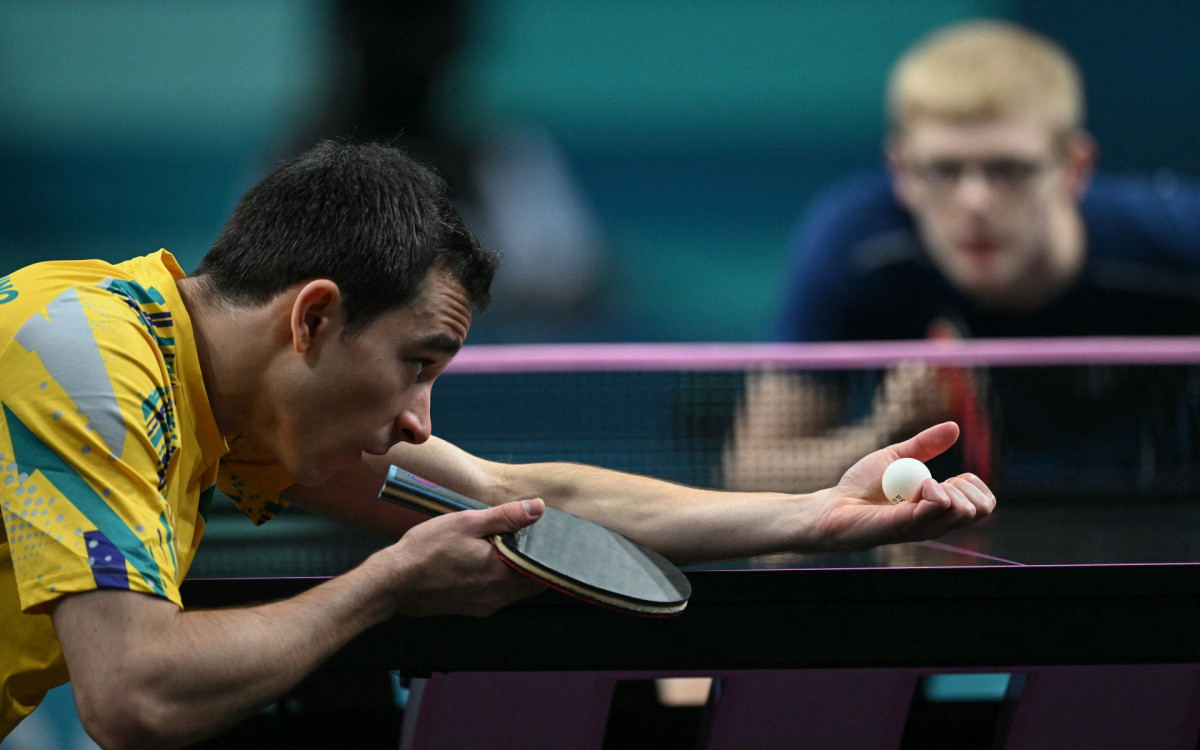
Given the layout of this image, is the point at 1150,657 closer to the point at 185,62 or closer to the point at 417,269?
the point at 417,269

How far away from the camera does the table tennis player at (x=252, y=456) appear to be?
1.46 m

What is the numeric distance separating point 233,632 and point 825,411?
3.33 meters

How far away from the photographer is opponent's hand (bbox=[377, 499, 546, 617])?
1614mm

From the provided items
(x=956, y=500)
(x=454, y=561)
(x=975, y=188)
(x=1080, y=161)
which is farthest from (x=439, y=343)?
(x=1080, y=161)

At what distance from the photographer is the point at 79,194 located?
681 centimetres

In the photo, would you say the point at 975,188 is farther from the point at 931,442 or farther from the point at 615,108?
the point at 931,442

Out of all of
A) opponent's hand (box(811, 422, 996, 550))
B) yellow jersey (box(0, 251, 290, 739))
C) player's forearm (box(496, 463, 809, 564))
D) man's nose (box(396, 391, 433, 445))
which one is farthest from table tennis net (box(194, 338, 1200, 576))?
yellow jersey (box(0, 251, 290, 739))

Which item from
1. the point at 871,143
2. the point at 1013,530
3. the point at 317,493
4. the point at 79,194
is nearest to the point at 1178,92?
the point at 871,143

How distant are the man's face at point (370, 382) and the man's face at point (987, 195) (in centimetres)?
524

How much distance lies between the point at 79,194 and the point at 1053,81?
17.3 feet

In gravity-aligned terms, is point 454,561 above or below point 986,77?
below

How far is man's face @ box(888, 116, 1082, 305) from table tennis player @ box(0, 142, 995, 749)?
4889 mm

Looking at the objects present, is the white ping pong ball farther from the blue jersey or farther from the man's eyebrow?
the blue jersey

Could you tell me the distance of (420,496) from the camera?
1.77m
